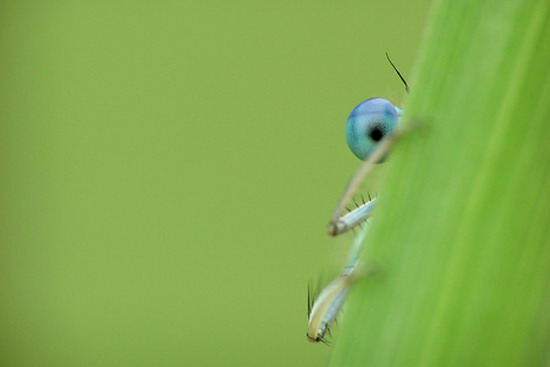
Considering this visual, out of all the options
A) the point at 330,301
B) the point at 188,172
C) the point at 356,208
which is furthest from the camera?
the point at 188,172

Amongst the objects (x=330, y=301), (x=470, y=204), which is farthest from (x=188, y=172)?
(x=470, y=204)

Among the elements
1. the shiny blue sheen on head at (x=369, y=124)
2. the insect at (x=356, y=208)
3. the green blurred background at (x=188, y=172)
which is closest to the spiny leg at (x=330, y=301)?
the insect at (x=356, y=208)

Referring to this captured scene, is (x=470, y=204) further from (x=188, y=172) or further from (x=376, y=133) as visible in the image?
(x=188, y=172)

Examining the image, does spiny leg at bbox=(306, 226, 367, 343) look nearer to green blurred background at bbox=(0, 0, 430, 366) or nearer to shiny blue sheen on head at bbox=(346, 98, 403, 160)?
shiny blue sheen on head at bbox=(346, 98, 403, 160)

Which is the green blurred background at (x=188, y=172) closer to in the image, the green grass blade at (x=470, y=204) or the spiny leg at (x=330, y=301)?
the spiny leg at (x=330, y=301)

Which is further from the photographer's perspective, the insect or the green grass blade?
the insect

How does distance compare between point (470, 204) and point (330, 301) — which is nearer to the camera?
point (470, 204)

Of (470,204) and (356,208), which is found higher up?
(356,208)

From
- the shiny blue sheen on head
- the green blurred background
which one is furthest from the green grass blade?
the green blurred background
